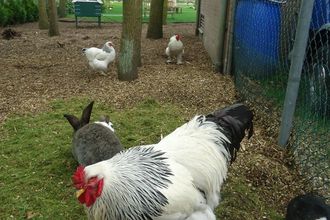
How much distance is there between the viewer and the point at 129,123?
17.2 feet

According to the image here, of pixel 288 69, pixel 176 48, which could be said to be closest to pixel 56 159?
pixel 288 69

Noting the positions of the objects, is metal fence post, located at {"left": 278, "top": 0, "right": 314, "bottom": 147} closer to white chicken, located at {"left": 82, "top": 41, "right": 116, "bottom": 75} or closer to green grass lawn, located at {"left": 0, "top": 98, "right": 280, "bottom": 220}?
green grass lawn, located at {"left": 0, "top": 98, "right": 280, "bottom": 220}

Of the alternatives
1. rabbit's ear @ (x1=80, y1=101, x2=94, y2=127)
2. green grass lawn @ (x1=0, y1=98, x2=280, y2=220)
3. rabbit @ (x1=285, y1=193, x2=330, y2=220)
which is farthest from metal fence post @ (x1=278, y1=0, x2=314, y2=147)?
rabbit's ear @ (x1=80, y1=101, x2=94, y2=127)

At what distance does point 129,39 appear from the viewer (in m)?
6.98

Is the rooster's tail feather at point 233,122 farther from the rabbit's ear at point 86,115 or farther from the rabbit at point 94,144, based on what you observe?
the rabbit's ear at point 86,115

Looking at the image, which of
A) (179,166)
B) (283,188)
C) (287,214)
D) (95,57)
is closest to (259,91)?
(283,188)

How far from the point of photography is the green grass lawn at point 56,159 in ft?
11.5

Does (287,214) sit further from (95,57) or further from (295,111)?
(95,57)

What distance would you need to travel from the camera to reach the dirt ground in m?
4.08

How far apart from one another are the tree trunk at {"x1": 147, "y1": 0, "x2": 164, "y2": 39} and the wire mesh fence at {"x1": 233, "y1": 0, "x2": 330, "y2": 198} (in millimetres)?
5613

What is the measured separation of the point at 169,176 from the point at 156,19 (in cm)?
997

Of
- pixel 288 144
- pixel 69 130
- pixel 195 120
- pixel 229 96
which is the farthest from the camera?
pixel 229 96

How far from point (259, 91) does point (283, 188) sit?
6.26 ft

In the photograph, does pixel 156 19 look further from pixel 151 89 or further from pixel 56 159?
pixel 56 159
